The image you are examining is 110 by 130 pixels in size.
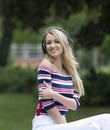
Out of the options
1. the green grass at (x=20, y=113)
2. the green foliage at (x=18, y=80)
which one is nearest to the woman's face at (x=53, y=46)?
the green grass at (x=20, y=113)

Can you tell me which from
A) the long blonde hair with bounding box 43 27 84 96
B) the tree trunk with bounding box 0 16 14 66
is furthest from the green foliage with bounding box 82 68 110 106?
the long blonde hair with bounding box 43 27 84 96

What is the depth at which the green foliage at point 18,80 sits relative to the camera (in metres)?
20.6

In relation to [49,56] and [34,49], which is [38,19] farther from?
[34,49]

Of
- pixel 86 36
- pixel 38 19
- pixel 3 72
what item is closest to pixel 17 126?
pixel 86 36

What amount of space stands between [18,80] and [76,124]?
1690 centimetres

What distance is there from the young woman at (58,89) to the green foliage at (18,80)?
1557cm

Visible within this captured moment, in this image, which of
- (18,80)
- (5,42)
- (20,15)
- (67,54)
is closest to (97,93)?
(20,15)

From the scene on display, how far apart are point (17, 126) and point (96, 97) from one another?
194 inches

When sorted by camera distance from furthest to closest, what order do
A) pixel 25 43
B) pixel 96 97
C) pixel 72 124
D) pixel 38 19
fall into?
pixel 25 43
pixel 38 19
pixel 96 97
pixel 72 124

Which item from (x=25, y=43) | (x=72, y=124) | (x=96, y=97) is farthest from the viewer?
(x=25, y=43)

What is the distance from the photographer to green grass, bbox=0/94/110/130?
11180mm

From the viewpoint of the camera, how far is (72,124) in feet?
14.4

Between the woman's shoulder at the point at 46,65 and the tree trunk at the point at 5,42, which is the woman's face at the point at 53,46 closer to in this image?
the woman's shoulder at the point at 46,65

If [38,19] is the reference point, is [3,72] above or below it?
below
